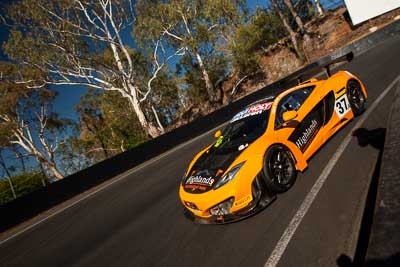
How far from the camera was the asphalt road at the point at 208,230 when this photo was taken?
3.29 m

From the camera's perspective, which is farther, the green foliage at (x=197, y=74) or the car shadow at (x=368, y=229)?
the green foliage at (x=197, y=74)

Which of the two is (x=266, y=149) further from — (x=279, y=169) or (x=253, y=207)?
(x=253, y=207)

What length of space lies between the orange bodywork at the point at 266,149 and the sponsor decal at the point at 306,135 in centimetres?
11

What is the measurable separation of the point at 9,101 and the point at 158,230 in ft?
97.3

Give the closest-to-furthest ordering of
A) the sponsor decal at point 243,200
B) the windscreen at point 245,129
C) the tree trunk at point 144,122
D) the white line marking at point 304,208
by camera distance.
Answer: the white line marking at point 304,208 < the sponsor decal at point 243,200 < the windscreen at point 245,129 < the tree trunk at point 144,122

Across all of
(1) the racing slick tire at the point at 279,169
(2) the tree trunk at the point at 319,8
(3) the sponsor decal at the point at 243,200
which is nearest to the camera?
(3) the sponsor decal at the point at 243,200

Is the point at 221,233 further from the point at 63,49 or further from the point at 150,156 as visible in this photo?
the point at 63,49

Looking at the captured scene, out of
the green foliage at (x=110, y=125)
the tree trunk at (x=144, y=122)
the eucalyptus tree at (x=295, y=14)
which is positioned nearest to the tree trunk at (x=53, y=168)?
the green foliage at (x=110, y=125)

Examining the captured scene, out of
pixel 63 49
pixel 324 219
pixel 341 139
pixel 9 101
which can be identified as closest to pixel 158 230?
pixel 324 219

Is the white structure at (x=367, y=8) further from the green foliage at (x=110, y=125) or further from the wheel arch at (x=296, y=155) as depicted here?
the wheel arch at (x=296, y=155)

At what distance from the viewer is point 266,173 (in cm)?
407

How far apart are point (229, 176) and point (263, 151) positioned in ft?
2.16

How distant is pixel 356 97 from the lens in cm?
634

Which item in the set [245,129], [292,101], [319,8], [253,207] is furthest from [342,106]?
[319,8]
